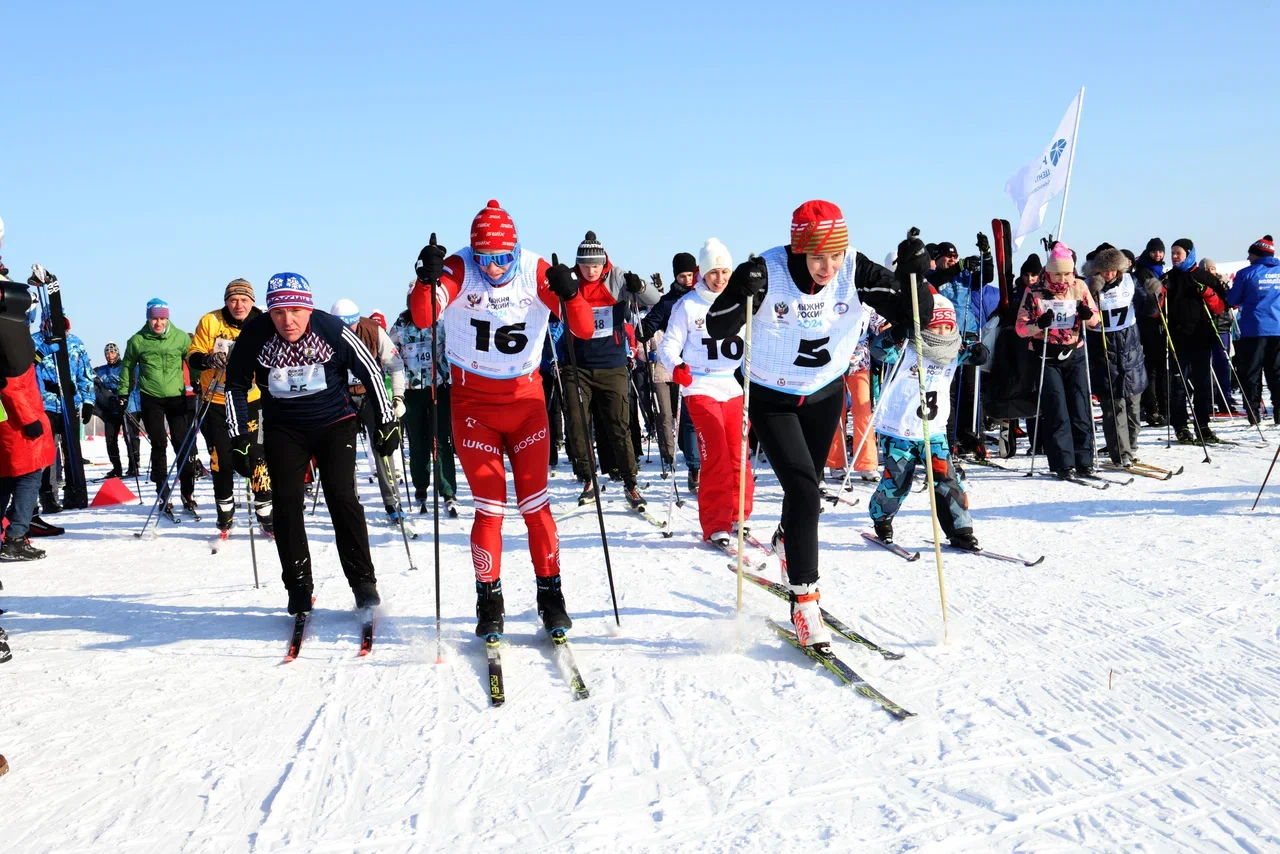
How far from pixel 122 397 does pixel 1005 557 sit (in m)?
8.68

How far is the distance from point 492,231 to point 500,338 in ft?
1.83

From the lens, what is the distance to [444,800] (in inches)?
134

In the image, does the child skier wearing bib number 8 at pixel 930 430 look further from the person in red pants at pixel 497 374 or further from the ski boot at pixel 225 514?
the ski boot at pixel 225 514

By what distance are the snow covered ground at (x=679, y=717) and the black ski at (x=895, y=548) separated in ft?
0.40

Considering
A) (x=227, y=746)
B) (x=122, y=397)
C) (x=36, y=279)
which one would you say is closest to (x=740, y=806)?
(x=227, y=746)

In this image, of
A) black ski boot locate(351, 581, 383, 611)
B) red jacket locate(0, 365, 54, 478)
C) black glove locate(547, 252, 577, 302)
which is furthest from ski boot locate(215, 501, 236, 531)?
black glove locate(547, 252, 577, 302)

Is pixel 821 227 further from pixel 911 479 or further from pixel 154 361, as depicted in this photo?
pixel 154 361

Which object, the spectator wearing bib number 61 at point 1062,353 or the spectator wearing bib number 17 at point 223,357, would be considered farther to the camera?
the spectator wearing bib number 61 at point 1062,353

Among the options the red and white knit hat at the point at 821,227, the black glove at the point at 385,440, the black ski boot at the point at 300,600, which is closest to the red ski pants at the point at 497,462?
the black glove at the point at 385,440

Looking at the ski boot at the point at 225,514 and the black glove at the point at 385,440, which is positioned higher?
the black glove at the point at 385,440

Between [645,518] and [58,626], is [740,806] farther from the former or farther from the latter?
[645,518]

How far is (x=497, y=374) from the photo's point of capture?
5152 millimetres

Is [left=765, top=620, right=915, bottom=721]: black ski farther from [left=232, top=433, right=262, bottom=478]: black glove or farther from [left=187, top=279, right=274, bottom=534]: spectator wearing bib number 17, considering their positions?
[left=187, top=279, right=274, bottom=534]: spectator wearing bib number 17

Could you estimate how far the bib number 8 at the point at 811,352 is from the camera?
500 cm
